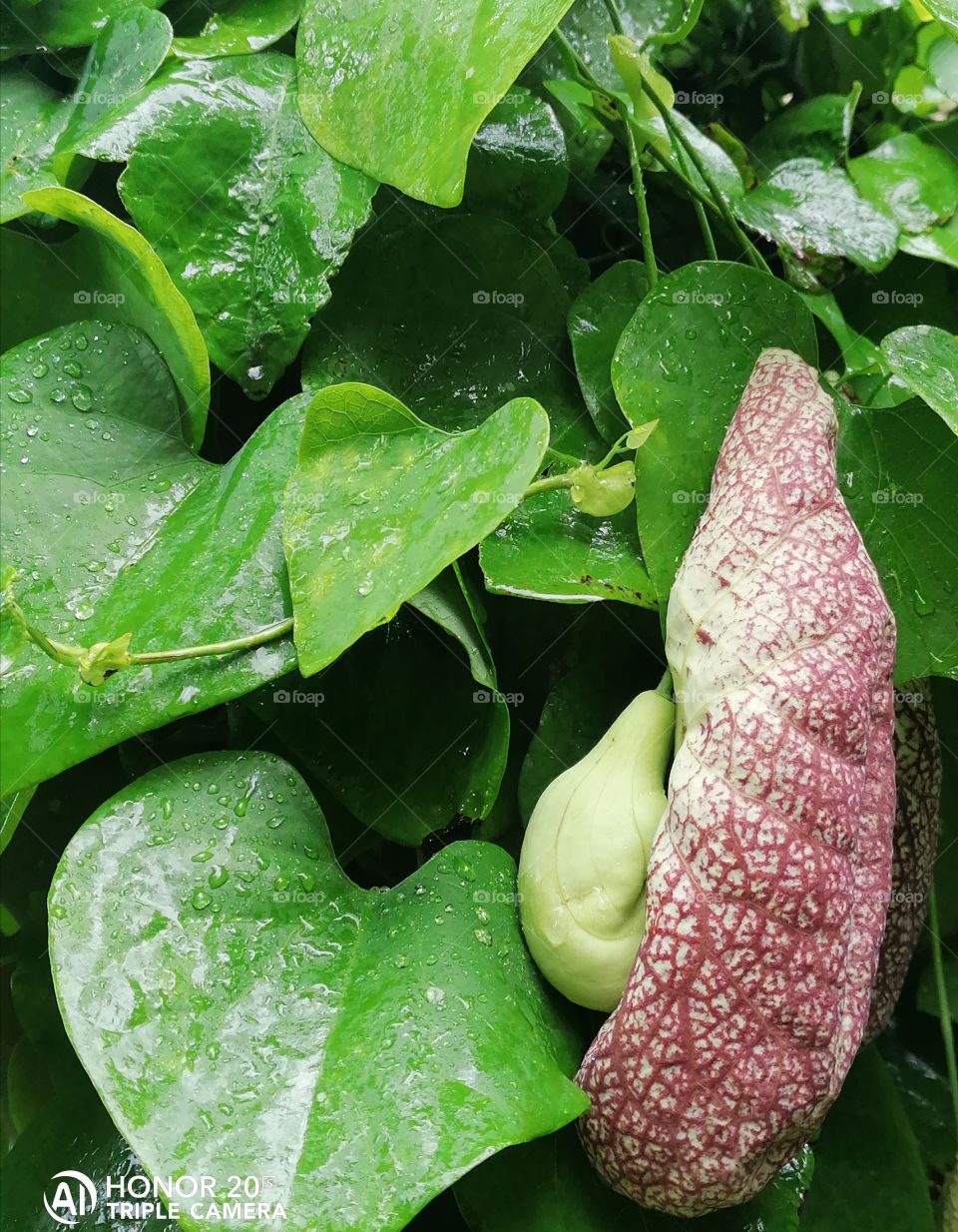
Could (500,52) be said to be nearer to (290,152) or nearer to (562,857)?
(290,152)

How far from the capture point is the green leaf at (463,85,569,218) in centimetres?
74

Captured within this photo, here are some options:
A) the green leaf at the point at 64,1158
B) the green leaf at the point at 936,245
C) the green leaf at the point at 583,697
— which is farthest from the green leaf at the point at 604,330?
the green leaf at the point at 64,1158

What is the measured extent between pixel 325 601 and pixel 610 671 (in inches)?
10.1

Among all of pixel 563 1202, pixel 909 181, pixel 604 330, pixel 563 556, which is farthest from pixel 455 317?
pixel 563 1202

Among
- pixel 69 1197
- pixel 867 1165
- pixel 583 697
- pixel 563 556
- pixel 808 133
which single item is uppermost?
pixel 808 133

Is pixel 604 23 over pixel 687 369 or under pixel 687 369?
over

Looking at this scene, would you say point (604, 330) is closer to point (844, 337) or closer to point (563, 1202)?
point (844, 337)

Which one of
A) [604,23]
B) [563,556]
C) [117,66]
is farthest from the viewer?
[604,23]

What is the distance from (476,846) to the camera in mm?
605

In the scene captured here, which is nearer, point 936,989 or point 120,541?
point 120,541

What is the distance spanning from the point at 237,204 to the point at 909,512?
1.62ft

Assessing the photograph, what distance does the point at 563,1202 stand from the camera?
23.2 inches

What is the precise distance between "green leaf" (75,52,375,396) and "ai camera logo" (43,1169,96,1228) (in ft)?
1.74

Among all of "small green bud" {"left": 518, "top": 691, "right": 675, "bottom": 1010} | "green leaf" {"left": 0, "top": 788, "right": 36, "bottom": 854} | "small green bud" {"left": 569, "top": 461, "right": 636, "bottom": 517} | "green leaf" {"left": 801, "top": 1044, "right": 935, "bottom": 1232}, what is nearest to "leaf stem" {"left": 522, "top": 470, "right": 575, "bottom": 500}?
"small green bud" {"left": 569, "top": 461, "right": 636, "bottom": 517}
